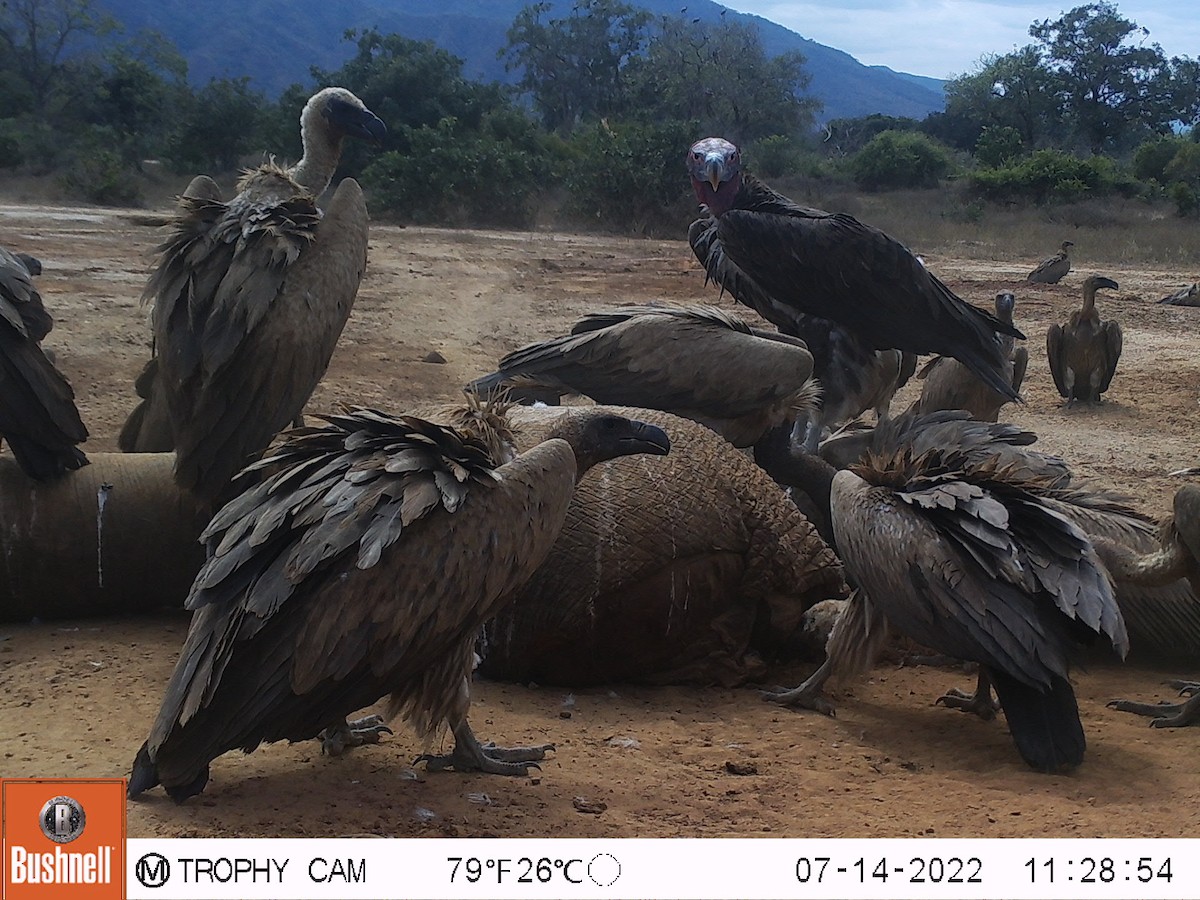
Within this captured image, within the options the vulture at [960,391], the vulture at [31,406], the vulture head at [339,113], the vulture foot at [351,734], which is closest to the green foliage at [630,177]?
the vulture at [960,391]

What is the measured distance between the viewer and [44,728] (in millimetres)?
3828

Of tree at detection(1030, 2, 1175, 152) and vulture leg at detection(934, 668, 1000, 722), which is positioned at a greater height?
tree at detection(1030, 2, 1175, 152)

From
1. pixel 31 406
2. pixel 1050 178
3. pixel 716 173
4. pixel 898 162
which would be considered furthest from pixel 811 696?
pixel 1050 178

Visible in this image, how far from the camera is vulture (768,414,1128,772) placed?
3977 mm

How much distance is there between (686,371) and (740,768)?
3.21 meters

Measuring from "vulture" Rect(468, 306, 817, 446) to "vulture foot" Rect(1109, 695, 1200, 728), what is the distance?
8.34ft

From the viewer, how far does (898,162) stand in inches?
732

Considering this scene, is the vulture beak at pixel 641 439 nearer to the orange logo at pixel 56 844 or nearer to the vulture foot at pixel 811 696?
the vulture foot at pixel 811 696

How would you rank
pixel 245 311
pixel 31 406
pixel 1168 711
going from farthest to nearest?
pixel 245 311
pixel 31 406
pixel 1168 711

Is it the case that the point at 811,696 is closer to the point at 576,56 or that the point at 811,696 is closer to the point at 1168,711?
the point at 1168,711

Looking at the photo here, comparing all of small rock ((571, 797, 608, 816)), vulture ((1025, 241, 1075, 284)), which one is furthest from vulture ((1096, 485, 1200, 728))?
vulture ((1025, 241, 1075, 284))

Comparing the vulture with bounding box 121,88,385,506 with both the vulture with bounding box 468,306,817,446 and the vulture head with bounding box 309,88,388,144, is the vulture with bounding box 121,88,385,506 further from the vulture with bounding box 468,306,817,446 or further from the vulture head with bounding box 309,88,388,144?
the vulture with bounding box 468,306,817,446

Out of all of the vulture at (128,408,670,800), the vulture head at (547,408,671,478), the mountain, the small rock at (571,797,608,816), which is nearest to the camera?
the vulture at (128,408,670,800)

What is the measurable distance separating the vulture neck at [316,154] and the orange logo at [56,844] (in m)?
4.37
